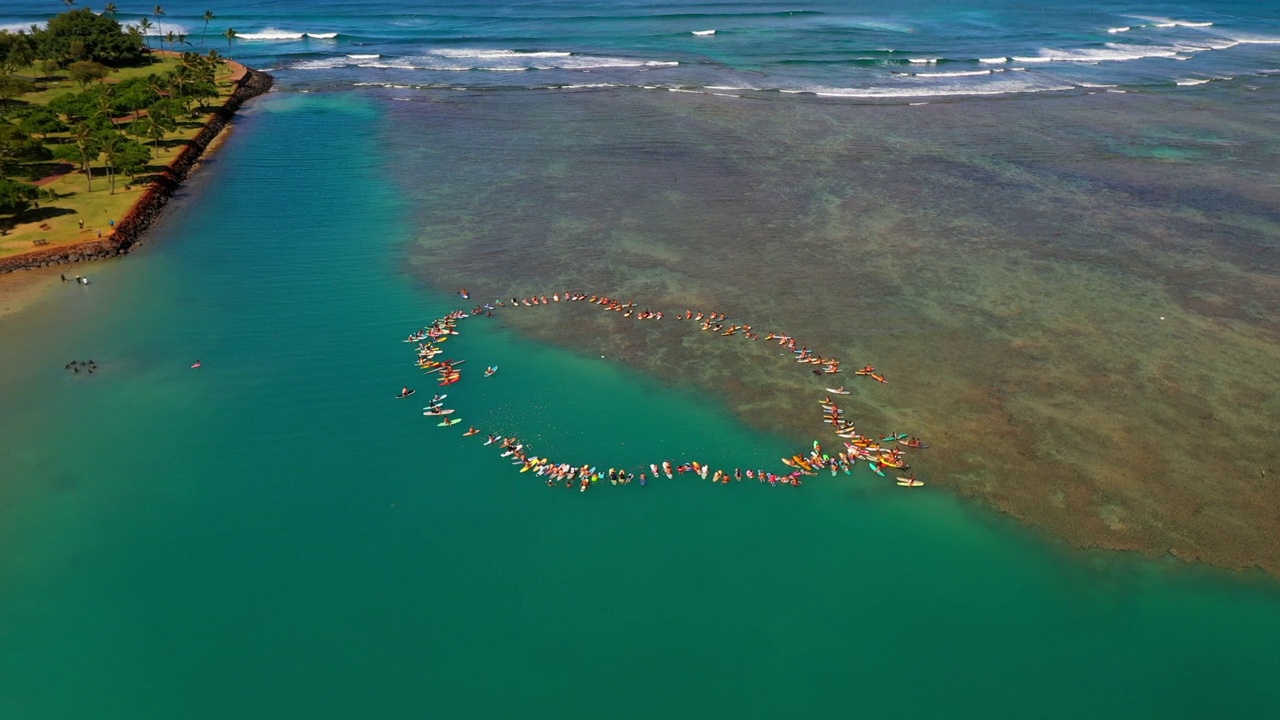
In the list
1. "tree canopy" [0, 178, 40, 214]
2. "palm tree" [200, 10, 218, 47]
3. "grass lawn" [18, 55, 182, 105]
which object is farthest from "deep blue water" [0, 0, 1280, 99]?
"tree canopy" [0, 178, 40, 214]

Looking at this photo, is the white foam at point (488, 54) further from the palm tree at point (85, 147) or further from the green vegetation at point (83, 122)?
the palm tree at point (85, 147)

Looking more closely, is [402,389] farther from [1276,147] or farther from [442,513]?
[1276,147]

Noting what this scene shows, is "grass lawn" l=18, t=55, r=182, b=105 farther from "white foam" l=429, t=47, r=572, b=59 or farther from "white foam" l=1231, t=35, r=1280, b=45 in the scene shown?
"white foam" l=1231, t=35, r=1280, b=45

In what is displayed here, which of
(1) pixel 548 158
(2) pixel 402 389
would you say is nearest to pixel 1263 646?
(2) pixel 402 389

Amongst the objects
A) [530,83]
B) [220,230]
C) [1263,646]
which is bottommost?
[1263,646]

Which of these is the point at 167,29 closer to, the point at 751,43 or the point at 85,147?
the point at 85,147

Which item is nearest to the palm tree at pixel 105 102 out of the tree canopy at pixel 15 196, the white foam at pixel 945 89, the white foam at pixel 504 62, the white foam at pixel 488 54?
the tree canopy at pixel 15 196
